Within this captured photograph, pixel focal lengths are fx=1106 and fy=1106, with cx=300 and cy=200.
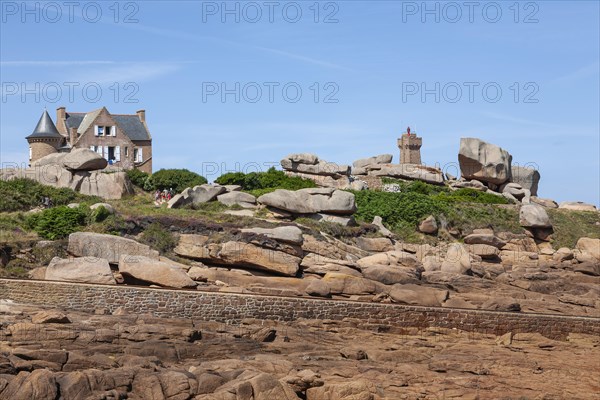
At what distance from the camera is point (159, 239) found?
44.0 metres

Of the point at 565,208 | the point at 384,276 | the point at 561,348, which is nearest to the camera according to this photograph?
the point at 561,348

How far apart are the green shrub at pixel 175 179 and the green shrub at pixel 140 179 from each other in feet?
0.81

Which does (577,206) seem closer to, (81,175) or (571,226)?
(571,226)

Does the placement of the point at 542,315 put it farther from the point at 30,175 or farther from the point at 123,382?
the point at 30,175

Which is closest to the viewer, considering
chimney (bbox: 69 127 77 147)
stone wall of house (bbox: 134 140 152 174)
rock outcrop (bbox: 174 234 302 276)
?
rock outcrop (bbox: 174 234 302 276)

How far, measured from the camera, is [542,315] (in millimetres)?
40500

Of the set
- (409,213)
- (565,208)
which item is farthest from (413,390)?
(565,208)

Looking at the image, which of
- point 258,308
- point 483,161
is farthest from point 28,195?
point 483,161

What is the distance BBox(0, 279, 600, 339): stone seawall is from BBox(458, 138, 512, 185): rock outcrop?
96.5 ft

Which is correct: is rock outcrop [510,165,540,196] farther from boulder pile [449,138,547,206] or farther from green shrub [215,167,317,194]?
green shrub [215,167,317,194]

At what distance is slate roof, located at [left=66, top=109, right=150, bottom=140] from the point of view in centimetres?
7175

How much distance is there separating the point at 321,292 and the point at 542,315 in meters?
8.19

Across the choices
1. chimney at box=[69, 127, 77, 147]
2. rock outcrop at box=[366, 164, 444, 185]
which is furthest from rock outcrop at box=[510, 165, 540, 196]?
chimney at box=[69, 127, 77, 147]

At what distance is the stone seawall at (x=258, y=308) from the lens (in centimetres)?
3550
